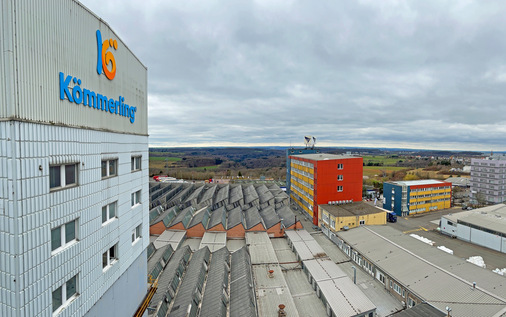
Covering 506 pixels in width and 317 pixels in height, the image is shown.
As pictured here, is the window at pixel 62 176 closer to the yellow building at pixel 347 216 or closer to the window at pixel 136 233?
the window at pixel 136 233

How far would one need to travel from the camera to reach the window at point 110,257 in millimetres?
9823

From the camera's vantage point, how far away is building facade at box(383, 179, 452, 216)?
49438 mm

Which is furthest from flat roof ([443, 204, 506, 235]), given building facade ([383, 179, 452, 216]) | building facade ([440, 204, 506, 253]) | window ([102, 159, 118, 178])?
window ([102, 159, 118, 178])

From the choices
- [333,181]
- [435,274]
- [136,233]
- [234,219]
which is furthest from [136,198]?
[333,181]

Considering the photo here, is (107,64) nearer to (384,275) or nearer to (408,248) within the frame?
(384,275)

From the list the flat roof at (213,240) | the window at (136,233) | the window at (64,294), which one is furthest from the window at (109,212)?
the flat roof at (213,240)

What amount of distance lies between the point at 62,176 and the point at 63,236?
1.80 m

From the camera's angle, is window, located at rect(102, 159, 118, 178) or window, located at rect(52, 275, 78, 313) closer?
window, located at rect(52, 275, 78, 313)

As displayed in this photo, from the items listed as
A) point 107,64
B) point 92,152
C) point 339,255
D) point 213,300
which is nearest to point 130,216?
point 92,152

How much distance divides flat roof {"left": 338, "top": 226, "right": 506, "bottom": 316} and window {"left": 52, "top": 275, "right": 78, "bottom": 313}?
838 inches

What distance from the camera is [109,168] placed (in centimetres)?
1001

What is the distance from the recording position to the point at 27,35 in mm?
5945

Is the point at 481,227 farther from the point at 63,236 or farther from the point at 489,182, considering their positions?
the point at 63,236

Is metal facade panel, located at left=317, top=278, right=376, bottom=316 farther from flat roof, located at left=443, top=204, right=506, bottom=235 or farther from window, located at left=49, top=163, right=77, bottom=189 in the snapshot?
flat roof, located at left=443, top=204, right=506, bottom=235
